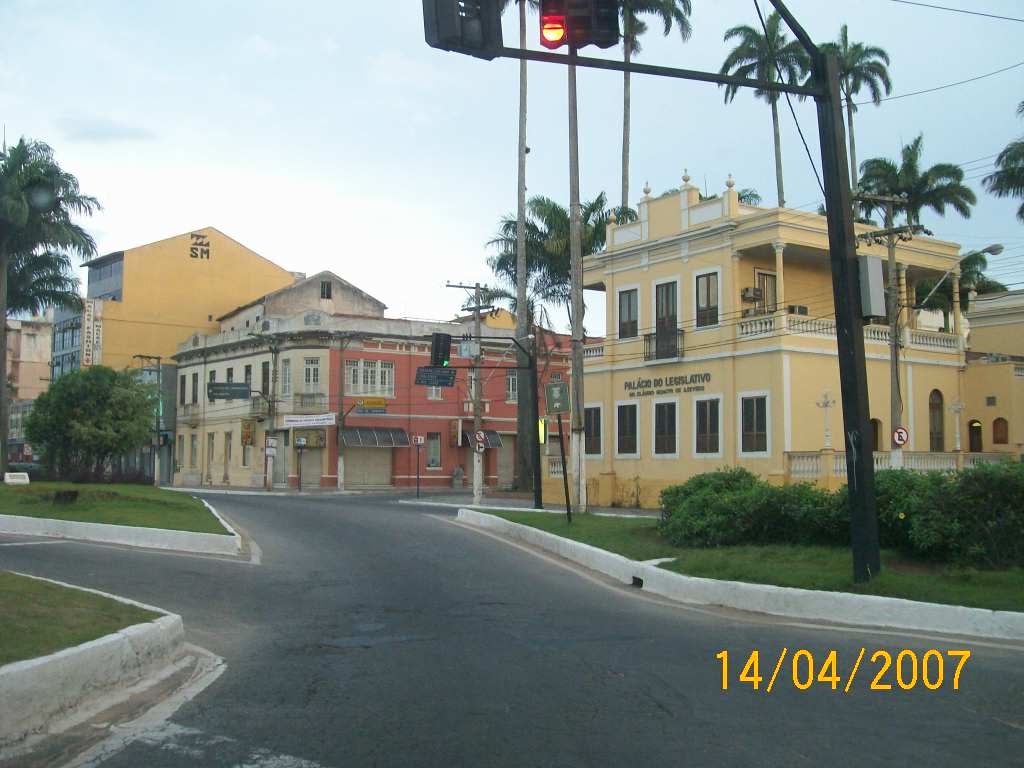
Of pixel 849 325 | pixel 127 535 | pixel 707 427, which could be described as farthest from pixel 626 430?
pixel 849 325

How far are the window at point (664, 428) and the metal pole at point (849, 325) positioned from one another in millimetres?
24407

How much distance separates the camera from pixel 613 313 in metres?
39.4

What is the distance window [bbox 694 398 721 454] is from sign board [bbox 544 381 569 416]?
11.1 meters

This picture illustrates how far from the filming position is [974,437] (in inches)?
1518

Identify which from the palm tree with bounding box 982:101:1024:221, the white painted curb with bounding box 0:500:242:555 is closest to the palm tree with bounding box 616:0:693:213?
the palm tree with bounding box 982:101:1024:221

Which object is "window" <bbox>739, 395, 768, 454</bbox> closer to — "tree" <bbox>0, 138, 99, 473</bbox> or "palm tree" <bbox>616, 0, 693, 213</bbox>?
"palm tree" <bbox>616, 0, 693, 213</bbox>

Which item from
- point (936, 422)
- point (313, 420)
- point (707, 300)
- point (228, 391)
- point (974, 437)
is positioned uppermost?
point (707, 300)

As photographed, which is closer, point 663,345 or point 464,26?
point 464,26

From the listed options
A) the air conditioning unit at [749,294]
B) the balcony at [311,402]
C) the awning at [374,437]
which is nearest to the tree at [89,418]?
the balcony at [311,402]

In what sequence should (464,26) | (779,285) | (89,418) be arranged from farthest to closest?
1. (89,418)
2. (779,285)
3. (464,26)

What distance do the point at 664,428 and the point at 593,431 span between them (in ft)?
13.0

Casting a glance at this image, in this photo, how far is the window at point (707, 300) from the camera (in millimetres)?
35688

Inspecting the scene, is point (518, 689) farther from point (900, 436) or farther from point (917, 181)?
point (917, 181)

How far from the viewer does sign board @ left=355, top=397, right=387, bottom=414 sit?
59938 mm
